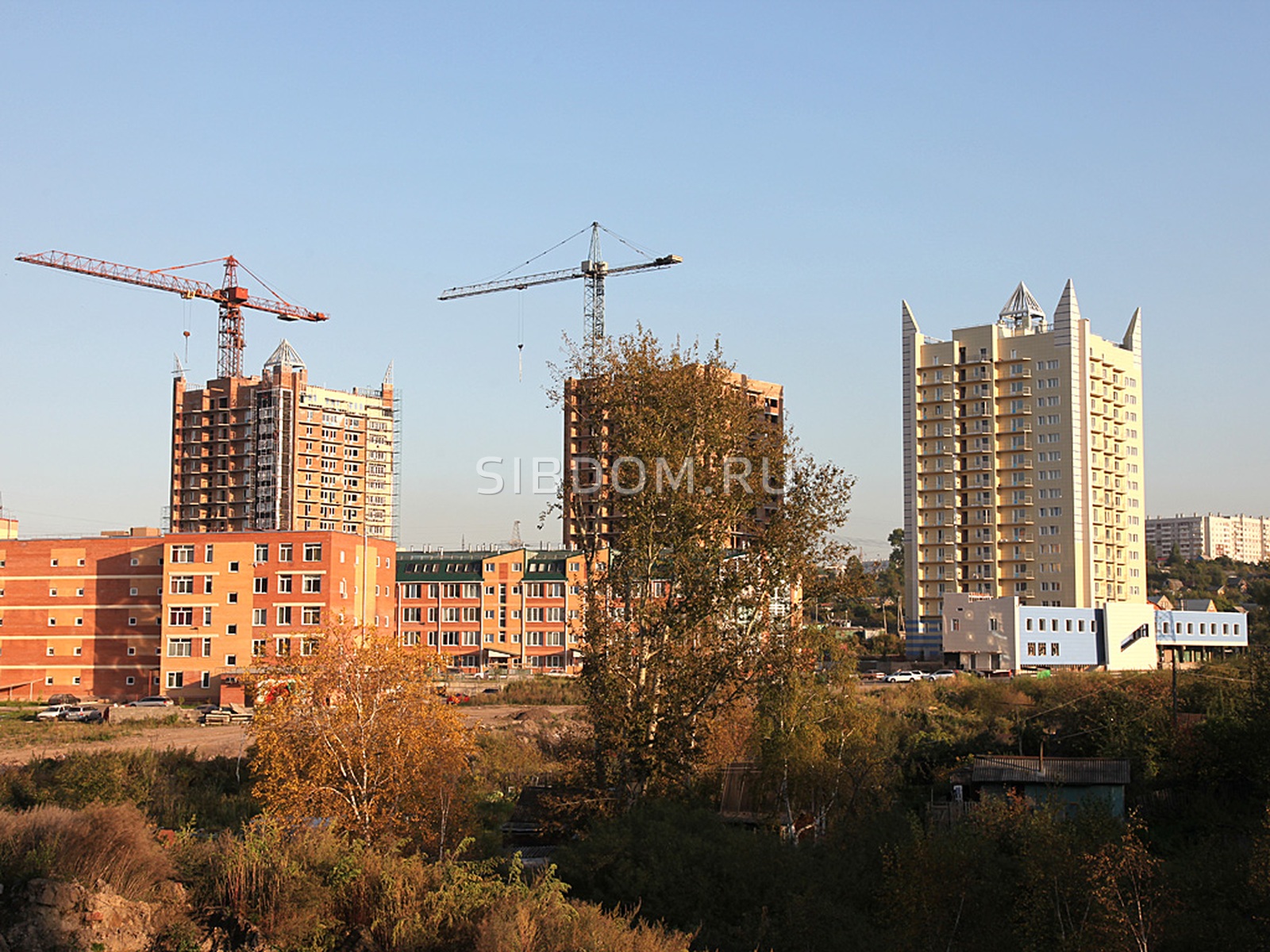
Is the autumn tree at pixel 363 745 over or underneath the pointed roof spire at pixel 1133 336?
underneath

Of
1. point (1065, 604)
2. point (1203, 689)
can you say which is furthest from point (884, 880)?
point (1065, 604)

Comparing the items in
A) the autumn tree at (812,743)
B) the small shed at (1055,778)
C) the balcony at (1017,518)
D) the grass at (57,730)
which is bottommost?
the grass at (57,730)

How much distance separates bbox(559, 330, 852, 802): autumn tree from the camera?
2275 centimetres

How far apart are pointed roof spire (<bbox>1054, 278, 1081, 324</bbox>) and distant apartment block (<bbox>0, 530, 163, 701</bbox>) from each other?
72.7 metres

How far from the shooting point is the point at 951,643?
8225 centimetres

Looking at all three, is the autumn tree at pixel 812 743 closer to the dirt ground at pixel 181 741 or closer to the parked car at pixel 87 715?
the dirt ground at pixel 181 741

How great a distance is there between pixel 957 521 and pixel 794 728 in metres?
77.4

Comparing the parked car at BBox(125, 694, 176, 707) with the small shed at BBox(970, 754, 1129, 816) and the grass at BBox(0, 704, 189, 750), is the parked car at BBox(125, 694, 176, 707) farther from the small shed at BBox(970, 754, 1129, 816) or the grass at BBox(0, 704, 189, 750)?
the small shed at BBox(970, 754, 1129, 816)

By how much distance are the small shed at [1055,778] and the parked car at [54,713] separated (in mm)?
43312

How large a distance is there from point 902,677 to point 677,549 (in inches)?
2181

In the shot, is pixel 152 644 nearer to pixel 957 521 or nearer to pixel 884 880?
pixel 884 880

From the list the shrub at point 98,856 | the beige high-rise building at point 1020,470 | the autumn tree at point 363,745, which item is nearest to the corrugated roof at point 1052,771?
the autumn tree at point 363,745

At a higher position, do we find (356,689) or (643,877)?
(356,689)

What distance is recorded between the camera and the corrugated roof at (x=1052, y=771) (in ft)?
99.3
